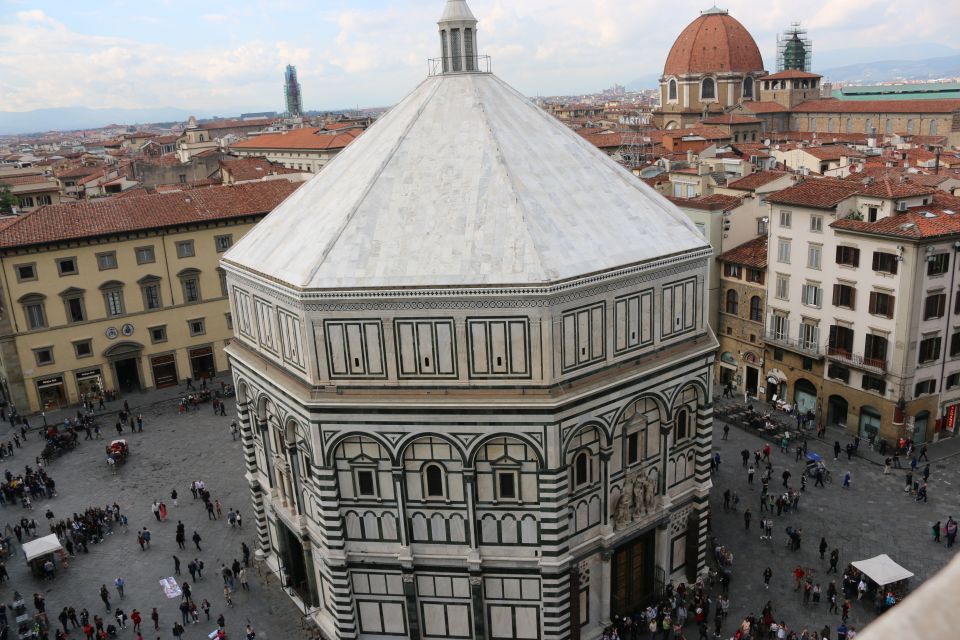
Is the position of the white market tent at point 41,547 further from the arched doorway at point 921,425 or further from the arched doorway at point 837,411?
the arched doorway at point 921,425

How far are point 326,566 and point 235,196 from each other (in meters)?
32.6

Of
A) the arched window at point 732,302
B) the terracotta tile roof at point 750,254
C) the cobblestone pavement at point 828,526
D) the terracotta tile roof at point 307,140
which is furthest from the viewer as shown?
the terracotta tile roof at point 307,140

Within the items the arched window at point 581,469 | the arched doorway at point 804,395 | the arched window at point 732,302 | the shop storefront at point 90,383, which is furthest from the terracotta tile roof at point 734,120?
the arched window at point 581,469

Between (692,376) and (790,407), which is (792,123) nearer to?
(790,407)

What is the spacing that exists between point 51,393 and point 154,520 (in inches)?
674

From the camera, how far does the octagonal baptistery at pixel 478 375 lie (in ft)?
73.9

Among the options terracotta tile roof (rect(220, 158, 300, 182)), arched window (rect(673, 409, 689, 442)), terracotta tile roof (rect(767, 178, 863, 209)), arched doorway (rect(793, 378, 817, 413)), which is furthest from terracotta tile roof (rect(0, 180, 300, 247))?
arched doorway (rect(793, 378, 817, 413))

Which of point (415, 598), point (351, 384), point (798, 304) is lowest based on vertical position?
point (415, 598)

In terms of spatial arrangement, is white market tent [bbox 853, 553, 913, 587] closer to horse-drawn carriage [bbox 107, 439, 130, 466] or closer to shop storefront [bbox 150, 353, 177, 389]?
horse-drawn carriage [bbox 107, 439, 130, 466]

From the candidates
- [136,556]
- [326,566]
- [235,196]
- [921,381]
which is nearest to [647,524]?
[326,566]

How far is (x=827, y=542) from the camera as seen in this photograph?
1188 inches

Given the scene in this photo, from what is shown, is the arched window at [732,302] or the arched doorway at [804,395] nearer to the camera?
the arched doorway at [804,395]

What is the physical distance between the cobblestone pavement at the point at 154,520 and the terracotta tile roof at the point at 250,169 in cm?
3021

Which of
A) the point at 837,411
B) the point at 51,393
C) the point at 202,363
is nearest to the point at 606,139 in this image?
the point at 202,363
